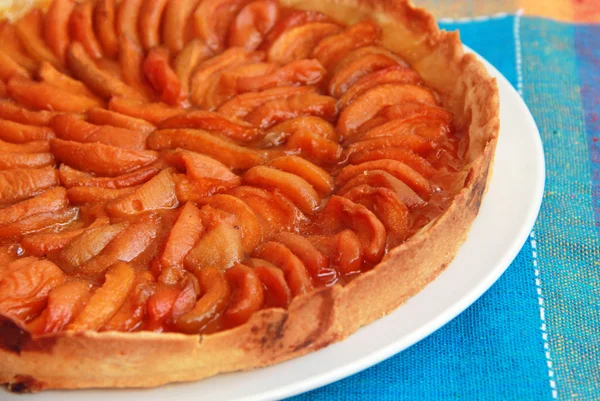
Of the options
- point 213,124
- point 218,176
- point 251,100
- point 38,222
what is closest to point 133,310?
point 38,222

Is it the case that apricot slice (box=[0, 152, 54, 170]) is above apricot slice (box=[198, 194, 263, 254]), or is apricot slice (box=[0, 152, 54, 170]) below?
above

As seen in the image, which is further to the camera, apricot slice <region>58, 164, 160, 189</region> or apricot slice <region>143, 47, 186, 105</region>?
apricot slice <region>143, 47, 186, 105</region>

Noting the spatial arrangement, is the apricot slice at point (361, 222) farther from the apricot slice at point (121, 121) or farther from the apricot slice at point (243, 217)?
the apricot slice at point (121, 121)

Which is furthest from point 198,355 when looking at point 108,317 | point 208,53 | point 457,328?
point 208,53

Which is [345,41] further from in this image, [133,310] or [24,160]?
[133,310]

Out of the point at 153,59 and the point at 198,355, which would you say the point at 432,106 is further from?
the point at 198,355

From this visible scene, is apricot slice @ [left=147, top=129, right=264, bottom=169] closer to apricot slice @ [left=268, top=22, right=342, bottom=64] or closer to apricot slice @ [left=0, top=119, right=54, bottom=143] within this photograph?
apricot slice @ [left=0, top=119, right=54, bottom=143]

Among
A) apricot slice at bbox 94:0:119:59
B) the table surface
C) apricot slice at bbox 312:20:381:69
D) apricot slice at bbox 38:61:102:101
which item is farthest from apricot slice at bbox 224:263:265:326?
apricot slice at bbox 94:0:119:59

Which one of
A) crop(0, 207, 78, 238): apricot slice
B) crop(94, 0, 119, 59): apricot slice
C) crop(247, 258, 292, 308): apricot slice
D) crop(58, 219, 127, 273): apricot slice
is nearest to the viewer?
crop(247, 258, 292, 308): apricot slice
